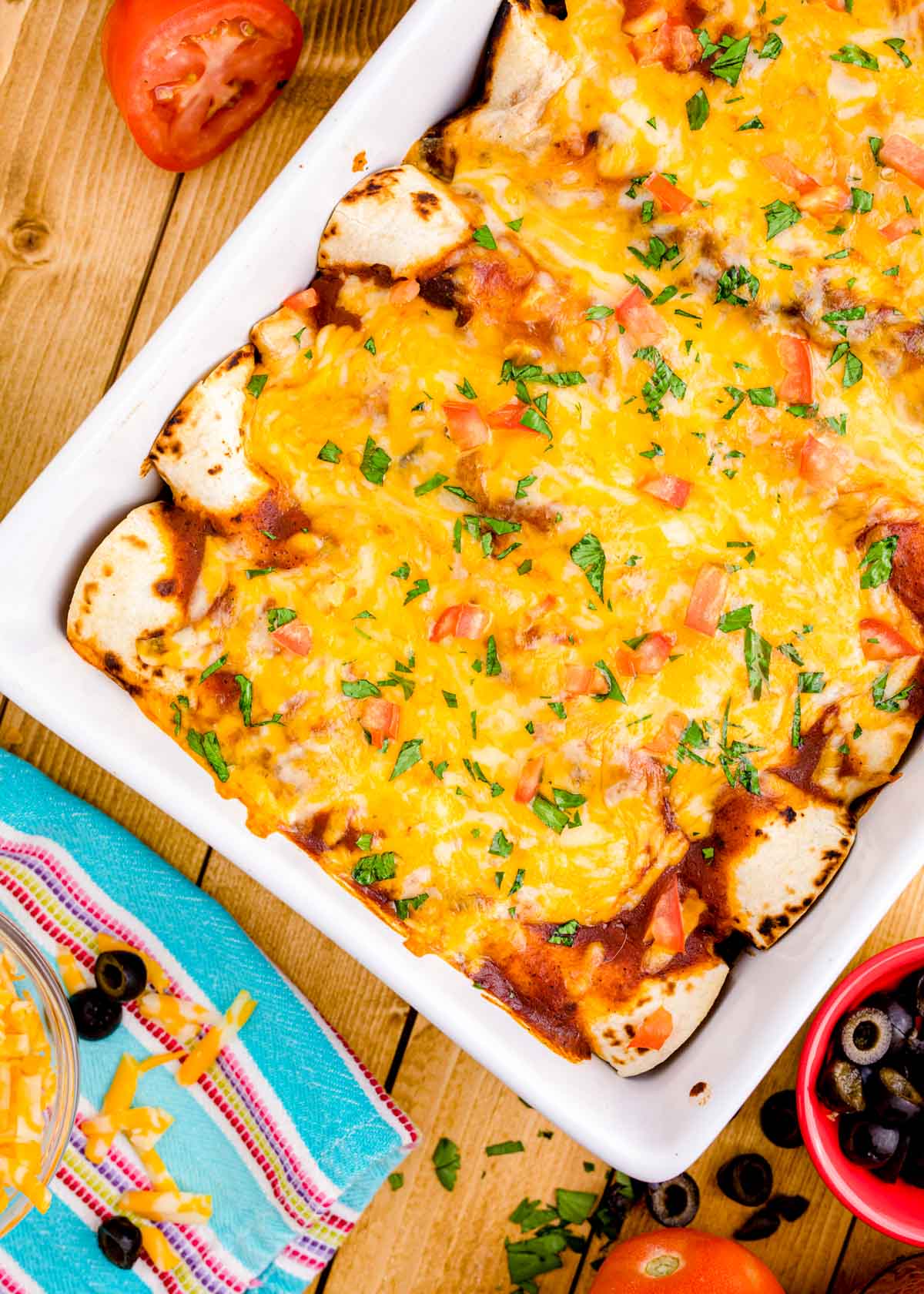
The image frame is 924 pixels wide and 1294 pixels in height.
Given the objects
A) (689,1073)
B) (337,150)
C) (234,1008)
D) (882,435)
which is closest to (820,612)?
(882,435)

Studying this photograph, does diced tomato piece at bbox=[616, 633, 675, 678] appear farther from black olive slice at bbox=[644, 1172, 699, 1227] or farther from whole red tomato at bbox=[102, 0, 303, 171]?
whole red tomato at bbox=[102, 0, 303, 171]

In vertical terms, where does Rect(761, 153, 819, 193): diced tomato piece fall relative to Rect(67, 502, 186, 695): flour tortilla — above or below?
above

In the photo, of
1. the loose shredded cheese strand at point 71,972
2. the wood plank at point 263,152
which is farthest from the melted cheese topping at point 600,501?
the loose shredded cheese strand at point 71,972

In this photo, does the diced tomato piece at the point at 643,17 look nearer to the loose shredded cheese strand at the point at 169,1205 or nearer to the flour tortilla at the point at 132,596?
A: the flour tortilla at the point at 132,596

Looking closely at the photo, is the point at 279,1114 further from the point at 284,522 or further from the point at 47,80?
the point at 47,80

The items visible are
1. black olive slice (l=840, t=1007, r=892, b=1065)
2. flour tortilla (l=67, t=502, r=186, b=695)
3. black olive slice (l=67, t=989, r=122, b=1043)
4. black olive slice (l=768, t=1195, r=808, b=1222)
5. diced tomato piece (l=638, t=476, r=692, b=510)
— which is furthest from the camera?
black olive slice (l=768, t=1195, r=808, b=1222)

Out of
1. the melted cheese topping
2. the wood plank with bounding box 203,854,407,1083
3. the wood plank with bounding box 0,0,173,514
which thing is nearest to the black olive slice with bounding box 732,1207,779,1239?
the wood plank with bounding box 203,854,407,1083

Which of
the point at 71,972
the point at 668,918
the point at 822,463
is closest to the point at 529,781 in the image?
the point at 668,918
